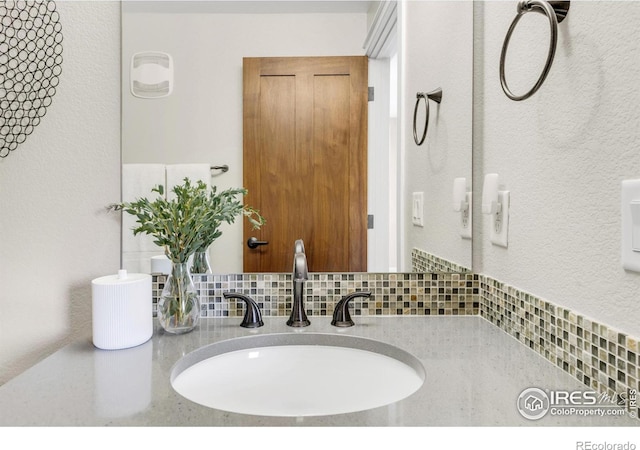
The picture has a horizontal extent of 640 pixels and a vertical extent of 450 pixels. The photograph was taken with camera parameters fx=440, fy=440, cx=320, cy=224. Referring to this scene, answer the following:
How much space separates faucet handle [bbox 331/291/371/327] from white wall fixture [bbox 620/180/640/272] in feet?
1.85

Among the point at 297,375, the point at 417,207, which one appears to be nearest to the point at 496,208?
the point at 417,207

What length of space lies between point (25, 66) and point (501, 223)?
1.27 meters

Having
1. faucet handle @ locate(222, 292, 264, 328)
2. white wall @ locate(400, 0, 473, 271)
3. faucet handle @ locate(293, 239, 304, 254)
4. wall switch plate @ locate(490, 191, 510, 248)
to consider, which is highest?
white wall @ locate(400, 0, 473, 271)

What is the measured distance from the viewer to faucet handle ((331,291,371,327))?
108 cm

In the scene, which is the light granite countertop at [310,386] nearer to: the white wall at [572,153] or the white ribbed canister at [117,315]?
the white ribbed canister at [117,315]

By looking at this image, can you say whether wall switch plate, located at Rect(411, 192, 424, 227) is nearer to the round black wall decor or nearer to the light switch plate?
the light switch plate

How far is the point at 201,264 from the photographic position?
117 cm

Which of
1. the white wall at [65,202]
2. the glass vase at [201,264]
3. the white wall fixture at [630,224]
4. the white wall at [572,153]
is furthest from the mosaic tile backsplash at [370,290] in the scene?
the white wall fixture at [630,224]

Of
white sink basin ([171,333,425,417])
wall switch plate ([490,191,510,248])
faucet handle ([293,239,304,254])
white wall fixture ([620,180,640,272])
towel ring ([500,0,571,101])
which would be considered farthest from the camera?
faucet handle ([293,239,304,254])

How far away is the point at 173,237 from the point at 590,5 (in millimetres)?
938

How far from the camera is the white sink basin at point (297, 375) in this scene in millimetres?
850

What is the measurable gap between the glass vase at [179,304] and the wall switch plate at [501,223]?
73cm

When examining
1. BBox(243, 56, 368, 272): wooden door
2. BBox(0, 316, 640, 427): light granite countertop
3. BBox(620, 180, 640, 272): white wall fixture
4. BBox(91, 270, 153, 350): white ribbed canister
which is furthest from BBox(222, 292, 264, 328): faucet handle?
BBox(620, 180, 640, 272): white wall fixture
